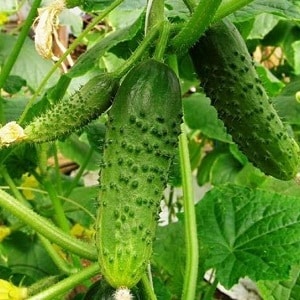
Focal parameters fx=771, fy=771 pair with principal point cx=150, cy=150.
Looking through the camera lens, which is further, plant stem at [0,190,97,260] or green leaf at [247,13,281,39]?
green leaf at [247,13,281,39]

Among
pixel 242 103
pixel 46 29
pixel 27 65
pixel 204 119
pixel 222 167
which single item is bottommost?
pixel 222 167


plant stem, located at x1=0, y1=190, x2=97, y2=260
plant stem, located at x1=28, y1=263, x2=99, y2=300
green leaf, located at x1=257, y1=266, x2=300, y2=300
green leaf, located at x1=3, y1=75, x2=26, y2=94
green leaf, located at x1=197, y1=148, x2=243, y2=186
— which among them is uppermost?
plant stem, located at x1=0, y1=190, x2=97, y2=260

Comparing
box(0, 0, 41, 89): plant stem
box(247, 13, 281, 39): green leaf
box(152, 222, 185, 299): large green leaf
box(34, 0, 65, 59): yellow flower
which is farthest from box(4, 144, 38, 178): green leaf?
box(247, 13, 281, 39): green leaf

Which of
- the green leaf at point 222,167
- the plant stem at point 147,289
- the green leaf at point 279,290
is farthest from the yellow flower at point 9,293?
the green leaf at point 222,167

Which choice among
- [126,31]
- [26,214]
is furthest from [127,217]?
[126,31]

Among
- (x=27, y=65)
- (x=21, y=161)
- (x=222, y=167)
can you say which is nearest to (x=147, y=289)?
(x=21, y=161)

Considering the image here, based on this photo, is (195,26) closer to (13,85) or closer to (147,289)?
(147,289)

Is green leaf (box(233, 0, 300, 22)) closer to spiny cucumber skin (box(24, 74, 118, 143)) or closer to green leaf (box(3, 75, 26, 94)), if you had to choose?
spiny cucumber skin (box(24, 74, 118, 143))
